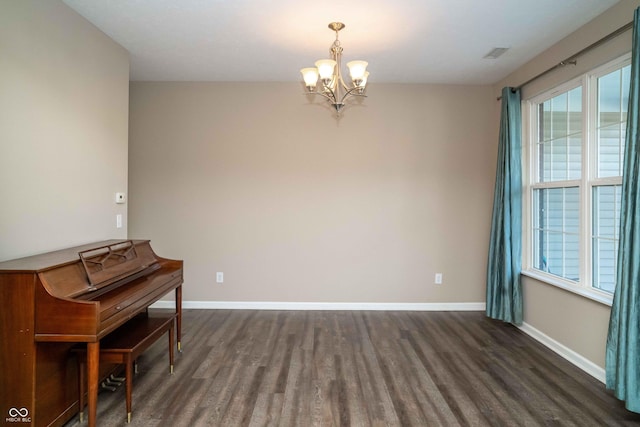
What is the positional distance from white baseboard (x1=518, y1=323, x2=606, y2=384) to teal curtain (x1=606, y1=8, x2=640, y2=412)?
1.42 ft

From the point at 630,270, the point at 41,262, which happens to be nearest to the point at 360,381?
the point at 630,270

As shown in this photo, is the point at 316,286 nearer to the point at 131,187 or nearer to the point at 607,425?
the point at 131,187

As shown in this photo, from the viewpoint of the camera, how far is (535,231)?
3727 millimetres

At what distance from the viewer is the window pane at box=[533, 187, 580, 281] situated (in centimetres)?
314

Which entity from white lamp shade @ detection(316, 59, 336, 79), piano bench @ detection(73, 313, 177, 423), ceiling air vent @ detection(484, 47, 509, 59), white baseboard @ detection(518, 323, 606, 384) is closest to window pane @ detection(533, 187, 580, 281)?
white baseboard @ detection(518, 323, 606, 384)

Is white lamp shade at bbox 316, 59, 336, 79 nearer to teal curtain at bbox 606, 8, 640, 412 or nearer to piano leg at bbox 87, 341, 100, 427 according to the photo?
teal curtain at bbox 606, 8, 640, 412

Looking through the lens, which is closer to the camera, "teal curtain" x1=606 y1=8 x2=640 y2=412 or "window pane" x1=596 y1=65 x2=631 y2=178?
"teal curtain" x1=606 y1=8 x2=640 y2=412

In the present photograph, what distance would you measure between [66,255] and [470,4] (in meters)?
3.29

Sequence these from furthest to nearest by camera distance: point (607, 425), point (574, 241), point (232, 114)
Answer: point (232, 114), point (574, 241), point (607, 425)

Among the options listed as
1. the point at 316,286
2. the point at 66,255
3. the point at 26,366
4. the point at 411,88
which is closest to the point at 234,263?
the point at 316,286

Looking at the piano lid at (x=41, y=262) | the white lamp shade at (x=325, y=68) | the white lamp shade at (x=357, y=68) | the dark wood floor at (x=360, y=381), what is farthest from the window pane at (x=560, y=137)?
the piano lid at (x=41, y=262)

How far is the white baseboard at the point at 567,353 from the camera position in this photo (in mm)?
2729

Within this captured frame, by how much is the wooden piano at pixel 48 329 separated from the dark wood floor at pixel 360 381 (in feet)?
1.11

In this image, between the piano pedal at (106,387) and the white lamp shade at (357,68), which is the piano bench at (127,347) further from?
the white lamp shade at (357,68)
